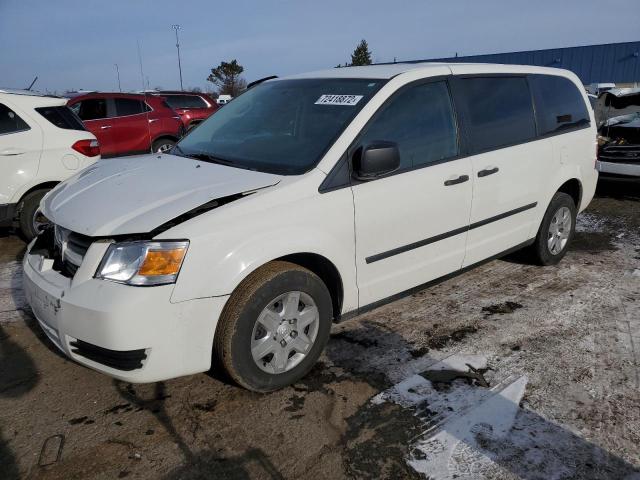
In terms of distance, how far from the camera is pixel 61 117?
18.9 feet

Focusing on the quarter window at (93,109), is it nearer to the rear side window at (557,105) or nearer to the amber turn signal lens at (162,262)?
the rear side window at (557,105)

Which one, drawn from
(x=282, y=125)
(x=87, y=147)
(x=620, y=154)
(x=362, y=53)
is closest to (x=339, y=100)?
(x=282, y=125)

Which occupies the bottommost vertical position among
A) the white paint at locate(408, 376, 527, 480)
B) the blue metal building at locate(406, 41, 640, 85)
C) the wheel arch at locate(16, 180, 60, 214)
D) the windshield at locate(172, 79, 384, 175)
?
the white paint at locate(408, 376, 527, 480)

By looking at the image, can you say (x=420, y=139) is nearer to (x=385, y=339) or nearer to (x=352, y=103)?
(x=352, y=103)

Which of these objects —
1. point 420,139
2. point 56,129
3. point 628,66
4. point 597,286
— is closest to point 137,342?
point 420,139

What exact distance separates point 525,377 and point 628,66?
38961mm

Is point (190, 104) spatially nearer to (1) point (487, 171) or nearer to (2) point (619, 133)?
(2) point (619, 133)

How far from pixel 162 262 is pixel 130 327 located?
324 mm

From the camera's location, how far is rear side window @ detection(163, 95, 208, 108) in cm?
1264

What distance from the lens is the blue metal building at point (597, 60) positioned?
3419 cm

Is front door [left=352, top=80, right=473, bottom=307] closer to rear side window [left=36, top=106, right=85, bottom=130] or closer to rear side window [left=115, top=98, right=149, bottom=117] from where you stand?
rear side window [left=36, top=106, right=85, bottom=130]

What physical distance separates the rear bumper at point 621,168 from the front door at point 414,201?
15.5 feet

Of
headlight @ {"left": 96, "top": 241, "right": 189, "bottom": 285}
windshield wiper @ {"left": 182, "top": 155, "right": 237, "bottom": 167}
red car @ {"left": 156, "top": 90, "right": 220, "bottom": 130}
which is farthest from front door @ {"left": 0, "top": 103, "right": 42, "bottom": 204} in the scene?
red car @ {"left": 156, "top": 90, "right": 220, "bottom": 130}

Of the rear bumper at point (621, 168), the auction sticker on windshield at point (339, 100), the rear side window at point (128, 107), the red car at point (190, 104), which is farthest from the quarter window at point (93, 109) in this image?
the rear bumper at point (621, 168)
